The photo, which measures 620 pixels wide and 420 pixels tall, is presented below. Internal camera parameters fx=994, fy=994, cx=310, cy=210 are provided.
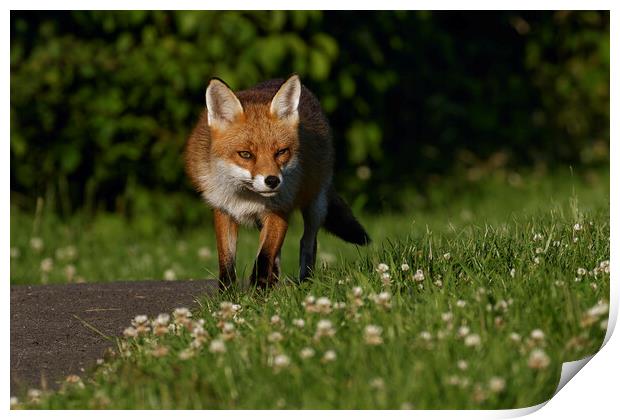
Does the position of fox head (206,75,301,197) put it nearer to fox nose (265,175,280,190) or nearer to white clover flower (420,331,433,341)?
fox nose (265,175,280,190)

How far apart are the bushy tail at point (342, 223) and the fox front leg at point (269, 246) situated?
71 centimetres

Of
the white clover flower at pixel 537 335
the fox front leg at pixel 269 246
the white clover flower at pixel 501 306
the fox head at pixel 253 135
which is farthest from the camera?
the fox front leg at pixel 269 246

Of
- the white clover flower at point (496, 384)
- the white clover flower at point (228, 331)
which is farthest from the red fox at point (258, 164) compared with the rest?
the white clover flower at point (496, 384)

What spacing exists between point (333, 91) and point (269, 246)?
3.11 meters

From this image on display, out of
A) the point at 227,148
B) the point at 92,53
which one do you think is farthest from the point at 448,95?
the point at 227,148

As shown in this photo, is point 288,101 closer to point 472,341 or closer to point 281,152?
point 281,152

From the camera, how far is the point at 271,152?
15.5ft

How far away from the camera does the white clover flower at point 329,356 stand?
3.47 meters

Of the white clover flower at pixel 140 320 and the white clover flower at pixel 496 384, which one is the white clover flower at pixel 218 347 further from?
the white clover flower at pixel 496 384

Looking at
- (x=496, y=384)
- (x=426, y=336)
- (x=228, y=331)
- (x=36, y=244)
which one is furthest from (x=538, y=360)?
(x=36, y=244)

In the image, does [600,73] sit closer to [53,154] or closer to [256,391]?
[53,154]

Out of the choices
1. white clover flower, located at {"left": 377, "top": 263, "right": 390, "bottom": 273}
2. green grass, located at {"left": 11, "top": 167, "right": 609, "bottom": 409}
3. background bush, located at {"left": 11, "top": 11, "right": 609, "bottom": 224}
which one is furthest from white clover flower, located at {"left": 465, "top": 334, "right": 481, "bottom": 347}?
background bush, located at {"left": 11, "top": 11, "right": 609, "bottom": 224}

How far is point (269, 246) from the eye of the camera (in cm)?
495

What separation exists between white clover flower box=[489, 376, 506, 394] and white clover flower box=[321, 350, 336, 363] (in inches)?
21.6
